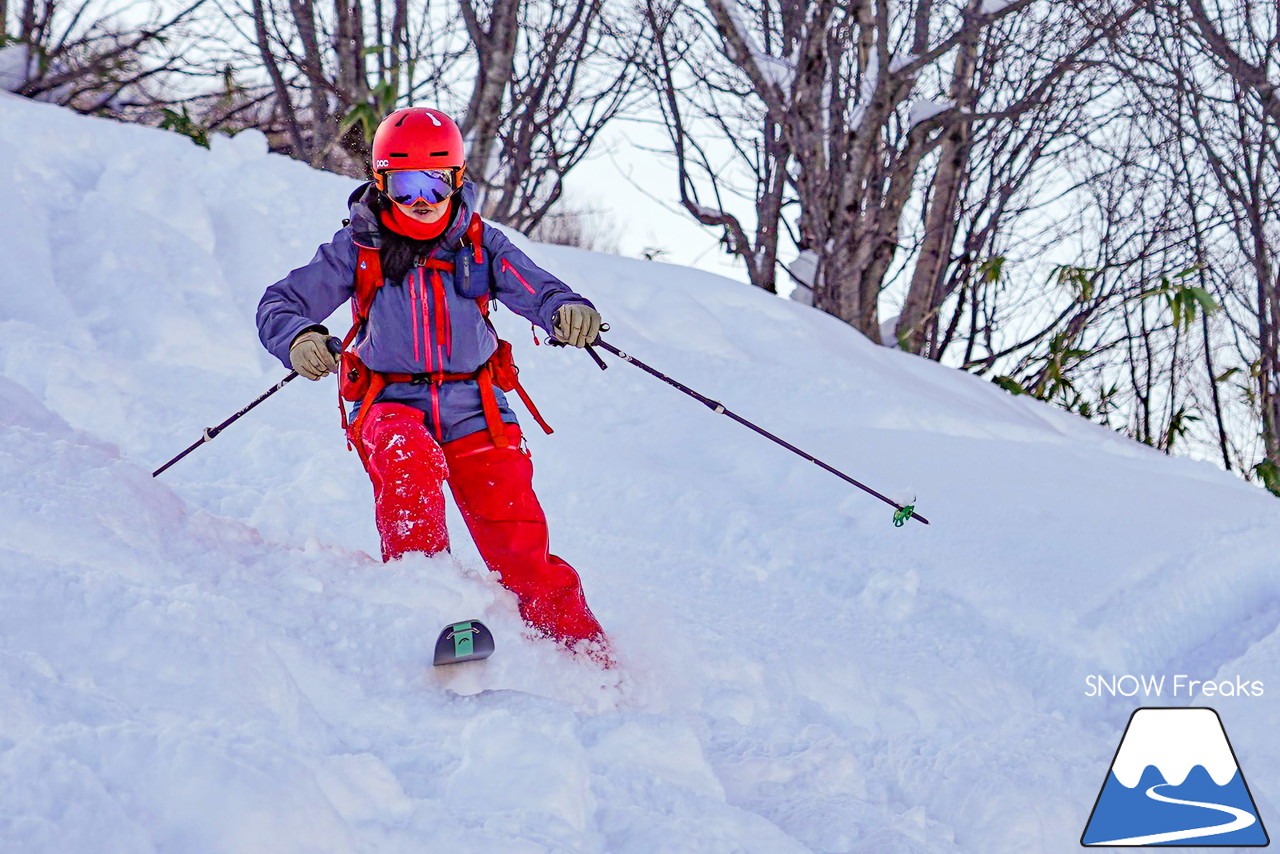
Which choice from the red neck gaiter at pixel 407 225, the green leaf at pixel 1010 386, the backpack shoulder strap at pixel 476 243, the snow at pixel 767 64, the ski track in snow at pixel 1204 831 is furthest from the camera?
the snow at pixel 767 64

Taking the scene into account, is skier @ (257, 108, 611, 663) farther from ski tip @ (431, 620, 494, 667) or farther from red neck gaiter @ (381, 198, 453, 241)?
ski tip @ (431, 620, 494, 667)

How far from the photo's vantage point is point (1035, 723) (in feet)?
8.82

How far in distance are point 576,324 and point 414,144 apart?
560 mm

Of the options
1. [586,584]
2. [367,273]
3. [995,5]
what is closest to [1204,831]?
[586,584]

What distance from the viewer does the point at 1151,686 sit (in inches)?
111

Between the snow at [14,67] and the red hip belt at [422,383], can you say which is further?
the snow at [14,67]

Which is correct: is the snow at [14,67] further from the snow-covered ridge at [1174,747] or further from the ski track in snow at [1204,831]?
the ski track in snow at [1204,831]

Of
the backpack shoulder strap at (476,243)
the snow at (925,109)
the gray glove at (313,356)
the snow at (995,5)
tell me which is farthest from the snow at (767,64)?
the gray glove at (313,356)

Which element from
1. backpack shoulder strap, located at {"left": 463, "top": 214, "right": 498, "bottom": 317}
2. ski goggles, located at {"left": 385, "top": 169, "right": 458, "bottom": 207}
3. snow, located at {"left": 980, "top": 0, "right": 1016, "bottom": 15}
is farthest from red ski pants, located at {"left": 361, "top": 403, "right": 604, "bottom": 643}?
snow, located at {"left": 980, "top": 0, "right": 1016, "bottom": 15}

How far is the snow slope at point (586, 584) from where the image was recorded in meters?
1.72

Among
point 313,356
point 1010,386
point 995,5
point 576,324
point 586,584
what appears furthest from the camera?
point 995,5

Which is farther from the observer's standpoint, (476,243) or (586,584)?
(586,584)

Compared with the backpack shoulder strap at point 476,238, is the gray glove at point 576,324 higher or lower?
lower

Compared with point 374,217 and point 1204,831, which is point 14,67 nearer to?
point 374,217
